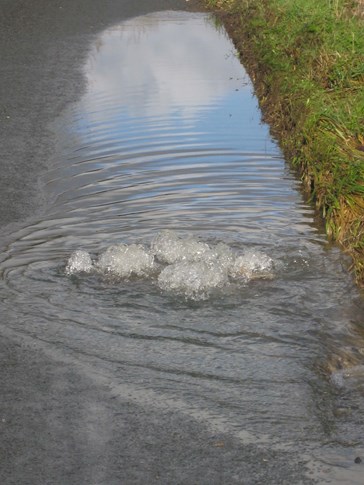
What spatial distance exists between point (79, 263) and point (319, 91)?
4661 millimetres

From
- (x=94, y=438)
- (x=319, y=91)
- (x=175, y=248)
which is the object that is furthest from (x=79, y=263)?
(x=319, y=91)

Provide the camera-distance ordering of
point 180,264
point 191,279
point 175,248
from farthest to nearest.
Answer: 1. point 175,248
2. point 180,264
3. point 191,279

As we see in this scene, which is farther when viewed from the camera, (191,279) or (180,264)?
(180,264)

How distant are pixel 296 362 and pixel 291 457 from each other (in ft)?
3.66

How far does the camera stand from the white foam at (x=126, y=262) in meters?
7.07

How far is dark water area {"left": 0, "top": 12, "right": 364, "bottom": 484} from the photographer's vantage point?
5.31 m

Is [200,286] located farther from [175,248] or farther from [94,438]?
[94,438]

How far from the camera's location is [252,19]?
1741 centimetres

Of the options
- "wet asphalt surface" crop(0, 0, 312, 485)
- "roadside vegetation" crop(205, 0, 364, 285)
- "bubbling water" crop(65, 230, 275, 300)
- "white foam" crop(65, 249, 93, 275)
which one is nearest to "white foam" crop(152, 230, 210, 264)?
"bubbling water" crop(65, 230, 275, 300)

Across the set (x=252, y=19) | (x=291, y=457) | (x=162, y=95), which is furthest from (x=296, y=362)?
(x=252, y=19)

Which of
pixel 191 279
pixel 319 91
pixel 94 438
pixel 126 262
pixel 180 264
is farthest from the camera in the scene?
pixel 319 91

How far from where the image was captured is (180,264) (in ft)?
22.9

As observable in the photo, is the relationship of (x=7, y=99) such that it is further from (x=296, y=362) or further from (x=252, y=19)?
(x=296, y=362)

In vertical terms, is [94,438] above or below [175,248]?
above
